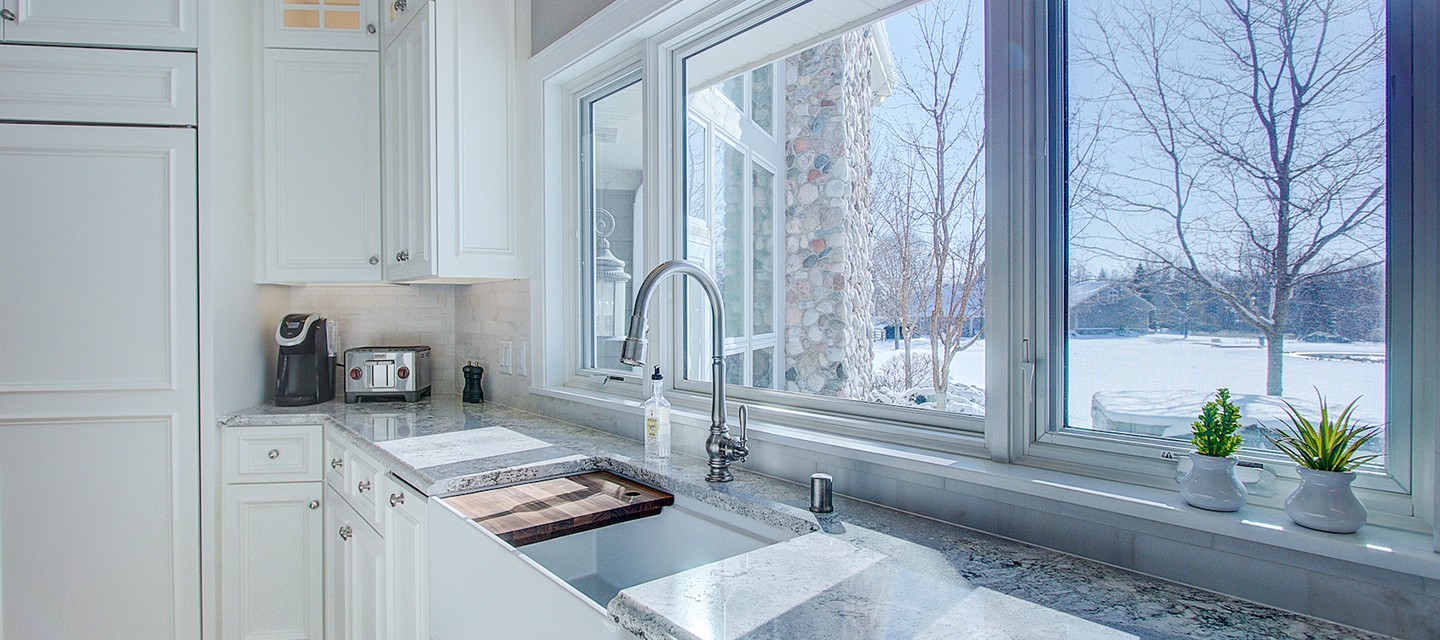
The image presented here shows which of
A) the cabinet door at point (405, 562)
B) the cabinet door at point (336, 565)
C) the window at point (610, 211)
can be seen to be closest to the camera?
the cabinet door at point (405, 562)

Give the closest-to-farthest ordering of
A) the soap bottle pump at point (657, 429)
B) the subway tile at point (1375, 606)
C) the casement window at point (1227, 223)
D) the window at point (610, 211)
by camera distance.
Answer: the subway tile at point (1375, 606) < the casement window at point (1227, 223) < the soap bottle pump at point (657, 429) < the window at point (610, 211)

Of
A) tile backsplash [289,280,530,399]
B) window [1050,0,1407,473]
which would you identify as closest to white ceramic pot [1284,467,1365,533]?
window [1050,0,1407,473]

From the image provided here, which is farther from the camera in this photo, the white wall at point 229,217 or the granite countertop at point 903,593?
the white wall at point 229,217

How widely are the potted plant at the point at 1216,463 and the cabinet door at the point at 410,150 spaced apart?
7.10 ft

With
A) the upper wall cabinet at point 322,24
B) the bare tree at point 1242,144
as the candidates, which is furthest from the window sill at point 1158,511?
the upper wall cabinet at point 322,24

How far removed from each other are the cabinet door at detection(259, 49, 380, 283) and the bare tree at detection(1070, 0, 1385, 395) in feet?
8.25

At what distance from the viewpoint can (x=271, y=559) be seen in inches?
101

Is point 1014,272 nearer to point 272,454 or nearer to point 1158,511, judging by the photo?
point 1158,511

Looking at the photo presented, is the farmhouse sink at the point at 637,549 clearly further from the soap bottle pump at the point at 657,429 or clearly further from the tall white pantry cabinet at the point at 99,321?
the tall white pantry cabinet at the point at 99,321

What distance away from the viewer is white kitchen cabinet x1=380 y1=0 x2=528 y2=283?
2.45m

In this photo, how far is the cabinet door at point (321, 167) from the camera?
2.75 meters

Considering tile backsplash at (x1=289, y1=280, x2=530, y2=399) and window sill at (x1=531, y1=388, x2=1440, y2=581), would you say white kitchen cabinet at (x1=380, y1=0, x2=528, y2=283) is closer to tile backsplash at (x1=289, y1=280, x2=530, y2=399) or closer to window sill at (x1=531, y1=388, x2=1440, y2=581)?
tile backsplash at (x1=289, y1=280, x2=530, y2=399)

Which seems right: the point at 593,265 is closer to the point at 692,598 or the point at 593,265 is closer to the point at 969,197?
the point at 969,197

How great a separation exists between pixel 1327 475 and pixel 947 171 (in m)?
0.85
